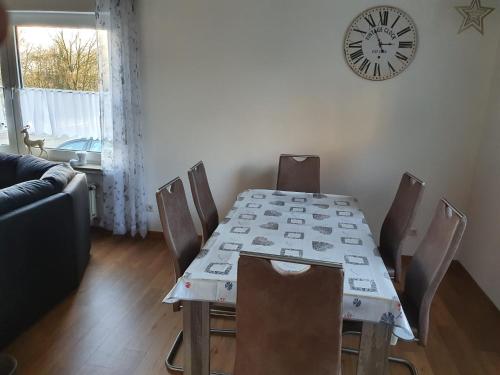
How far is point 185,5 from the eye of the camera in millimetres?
3160

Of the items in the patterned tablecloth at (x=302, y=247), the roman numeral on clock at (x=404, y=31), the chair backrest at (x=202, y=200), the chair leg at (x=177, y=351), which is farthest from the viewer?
the roman numeral on clock at (x=404, y=31)

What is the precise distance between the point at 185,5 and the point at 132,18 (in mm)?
486

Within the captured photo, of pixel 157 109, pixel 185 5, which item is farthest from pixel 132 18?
pixel 157 109

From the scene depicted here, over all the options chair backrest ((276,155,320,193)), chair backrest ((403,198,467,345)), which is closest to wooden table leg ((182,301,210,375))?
chair backrest ((403,198,467,345))

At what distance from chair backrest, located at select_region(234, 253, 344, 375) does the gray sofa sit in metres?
1.53

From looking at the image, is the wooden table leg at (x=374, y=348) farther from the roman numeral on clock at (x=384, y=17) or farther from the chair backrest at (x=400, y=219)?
the roman numeral on clock at (x=384, y=17)

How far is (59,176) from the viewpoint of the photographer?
101 inches

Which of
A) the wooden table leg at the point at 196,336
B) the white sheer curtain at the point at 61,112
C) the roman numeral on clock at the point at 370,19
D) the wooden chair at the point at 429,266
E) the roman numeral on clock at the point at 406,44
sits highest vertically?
the roman numeral on clock at the point at 370,19

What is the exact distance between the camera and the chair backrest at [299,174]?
295 cm

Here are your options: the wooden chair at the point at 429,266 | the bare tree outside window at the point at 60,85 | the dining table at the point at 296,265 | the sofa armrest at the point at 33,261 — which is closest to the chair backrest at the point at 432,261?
the wooden chair at the point at 429,266

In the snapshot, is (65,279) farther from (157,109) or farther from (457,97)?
(457,97)

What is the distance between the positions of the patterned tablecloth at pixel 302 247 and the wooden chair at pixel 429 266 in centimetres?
Answer: 24

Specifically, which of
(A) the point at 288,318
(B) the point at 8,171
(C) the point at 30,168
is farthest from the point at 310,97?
(B) the point at 8,171

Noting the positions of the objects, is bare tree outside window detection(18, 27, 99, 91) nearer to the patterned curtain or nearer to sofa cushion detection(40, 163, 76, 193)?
the patterned curtain
